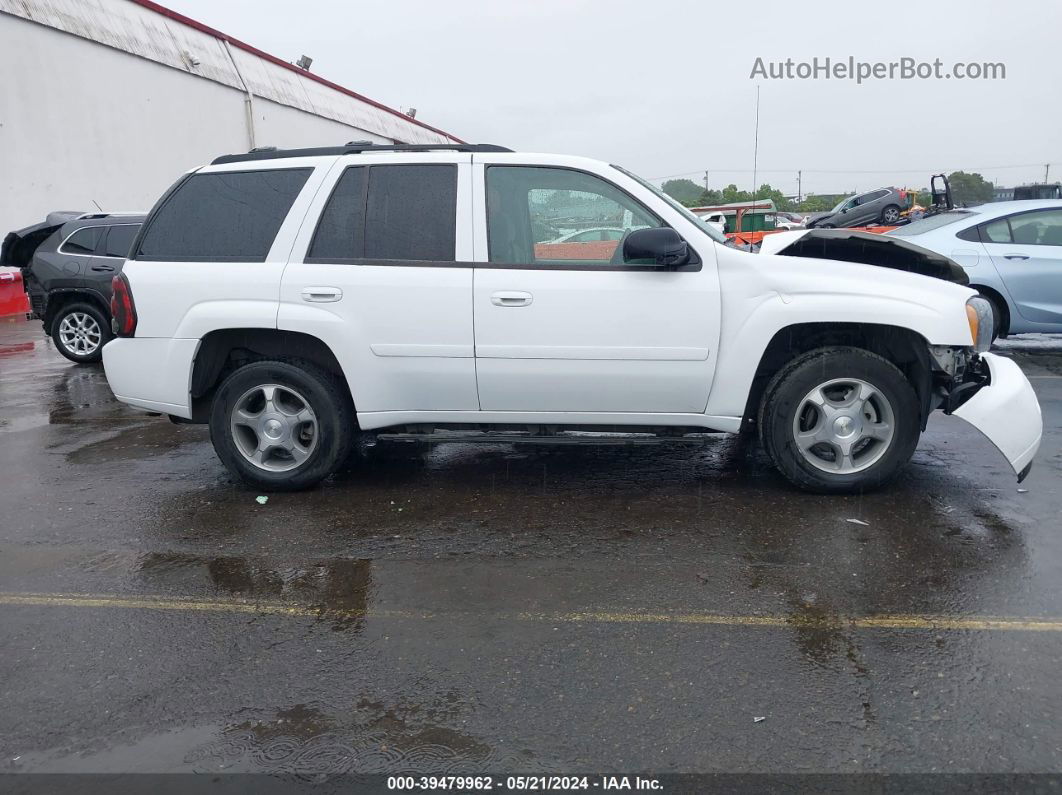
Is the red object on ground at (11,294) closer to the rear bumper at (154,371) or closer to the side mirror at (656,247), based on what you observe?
the rear bumper at (154,371)

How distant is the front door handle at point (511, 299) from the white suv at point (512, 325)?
0.5 inches

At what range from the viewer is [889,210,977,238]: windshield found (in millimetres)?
9258

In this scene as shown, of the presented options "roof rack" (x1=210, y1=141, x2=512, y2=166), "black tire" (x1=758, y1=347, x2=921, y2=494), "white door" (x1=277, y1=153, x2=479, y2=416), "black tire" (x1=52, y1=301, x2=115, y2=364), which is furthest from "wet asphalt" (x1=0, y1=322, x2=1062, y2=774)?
"black tire" (x1=52, y1=301, x2=115, y2=364)

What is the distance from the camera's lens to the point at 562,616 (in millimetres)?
3451

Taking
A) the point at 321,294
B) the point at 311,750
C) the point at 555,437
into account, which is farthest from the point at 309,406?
the point at 311,750

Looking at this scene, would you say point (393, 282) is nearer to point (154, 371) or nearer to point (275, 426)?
point (275, 426)

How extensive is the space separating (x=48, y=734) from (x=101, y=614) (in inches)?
35.6

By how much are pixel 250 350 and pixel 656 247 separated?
2.51 meters

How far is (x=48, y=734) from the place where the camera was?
2719 millimetres

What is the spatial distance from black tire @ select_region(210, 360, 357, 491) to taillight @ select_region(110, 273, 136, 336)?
0.66m

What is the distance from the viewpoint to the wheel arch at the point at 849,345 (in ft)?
15.4

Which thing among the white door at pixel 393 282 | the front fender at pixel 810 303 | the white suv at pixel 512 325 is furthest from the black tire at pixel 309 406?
the front fender at pixel 810 303

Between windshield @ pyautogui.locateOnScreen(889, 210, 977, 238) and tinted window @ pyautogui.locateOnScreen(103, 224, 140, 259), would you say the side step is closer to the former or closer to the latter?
windshield @ pyautogui.locateOnScreen(889, 210, 977, 238)

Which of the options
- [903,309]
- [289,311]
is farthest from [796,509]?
[289,311]
